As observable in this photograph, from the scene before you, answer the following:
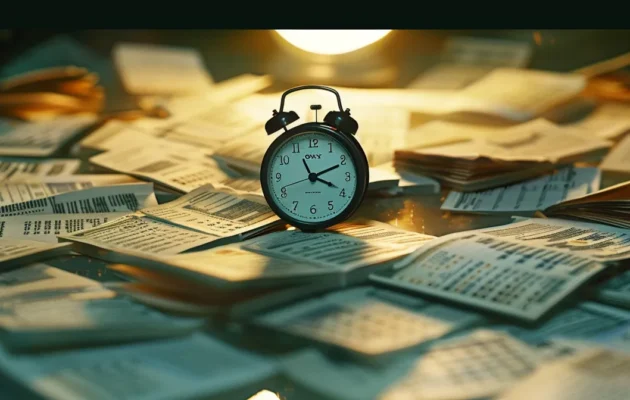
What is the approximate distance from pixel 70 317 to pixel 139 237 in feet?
1.30

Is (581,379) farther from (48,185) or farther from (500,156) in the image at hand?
(48,185)

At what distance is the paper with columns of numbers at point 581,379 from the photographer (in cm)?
99

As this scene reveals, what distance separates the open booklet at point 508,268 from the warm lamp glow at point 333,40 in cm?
166

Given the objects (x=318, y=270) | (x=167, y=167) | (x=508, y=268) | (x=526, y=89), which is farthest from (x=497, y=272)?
(x=526, y=89)

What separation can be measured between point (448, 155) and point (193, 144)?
0.85m

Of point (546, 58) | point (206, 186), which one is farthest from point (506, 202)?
point (546, 58)

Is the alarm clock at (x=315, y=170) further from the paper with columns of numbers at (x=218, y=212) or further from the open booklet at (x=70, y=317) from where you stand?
the open booklet at (x=70, y=317)

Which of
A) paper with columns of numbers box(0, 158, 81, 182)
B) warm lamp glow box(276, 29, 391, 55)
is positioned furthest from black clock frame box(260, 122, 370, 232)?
warm lamp glow box(276, 29, 391, 55)

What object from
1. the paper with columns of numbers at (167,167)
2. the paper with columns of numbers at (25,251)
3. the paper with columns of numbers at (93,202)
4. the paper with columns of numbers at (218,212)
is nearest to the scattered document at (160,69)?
the paper with columns of numbers at (167,167)

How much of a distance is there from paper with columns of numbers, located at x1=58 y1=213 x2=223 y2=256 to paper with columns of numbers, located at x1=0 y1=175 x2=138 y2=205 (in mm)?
332

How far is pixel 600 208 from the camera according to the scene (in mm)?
1728

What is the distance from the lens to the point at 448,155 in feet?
6.75

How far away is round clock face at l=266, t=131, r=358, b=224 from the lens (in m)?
1.58

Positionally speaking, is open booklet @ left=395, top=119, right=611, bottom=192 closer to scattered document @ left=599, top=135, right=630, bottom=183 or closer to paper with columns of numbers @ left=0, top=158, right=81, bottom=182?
scattered document @ left=599, top=135, right=630, bottom=183
